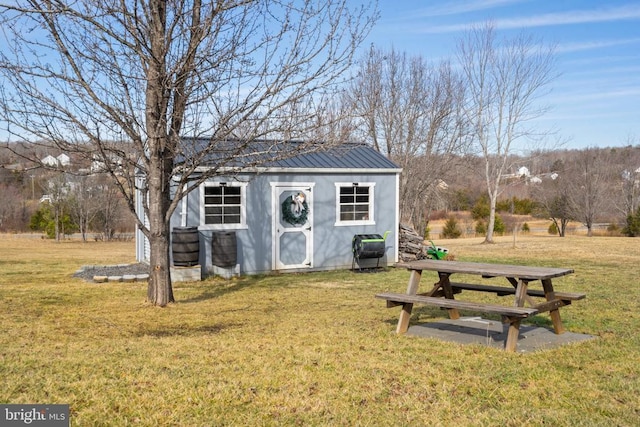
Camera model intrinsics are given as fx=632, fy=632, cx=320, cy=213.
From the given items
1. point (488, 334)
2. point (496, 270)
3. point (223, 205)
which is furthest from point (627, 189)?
point (496, 270)

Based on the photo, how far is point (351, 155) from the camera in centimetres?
1594

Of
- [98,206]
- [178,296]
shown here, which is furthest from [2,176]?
[178,296]

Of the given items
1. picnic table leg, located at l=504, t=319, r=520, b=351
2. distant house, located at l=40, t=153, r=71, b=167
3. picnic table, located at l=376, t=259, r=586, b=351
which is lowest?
picnic table leg, located at l=504, t=319, r=520, b=351

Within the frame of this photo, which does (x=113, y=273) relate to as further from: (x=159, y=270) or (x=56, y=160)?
(x=159, y=270)

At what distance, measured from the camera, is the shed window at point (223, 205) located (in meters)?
13.5

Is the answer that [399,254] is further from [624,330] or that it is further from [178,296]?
[624,330]

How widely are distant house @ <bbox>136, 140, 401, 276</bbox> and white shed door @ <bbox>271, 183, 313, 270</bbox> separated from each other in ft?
0.07

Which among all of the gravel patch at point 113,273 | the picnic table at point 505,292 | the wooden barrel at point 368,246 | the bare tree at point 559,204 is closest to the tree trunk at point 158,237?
the gravel patch at point 113,273

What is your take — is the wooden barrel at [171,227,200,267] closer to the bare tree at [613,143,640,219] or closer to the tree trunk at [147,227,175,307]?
the tree trunk at [147,227,175,307]

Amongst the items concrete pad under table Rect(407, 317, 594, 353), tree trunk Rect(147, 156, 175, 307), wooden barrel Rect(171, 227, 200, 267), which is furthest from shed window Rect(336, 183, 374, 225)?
concrete pad under table Rect(407, 317, 594, 353)

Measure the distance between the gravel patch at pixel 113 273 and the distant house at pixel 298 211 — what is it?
0.99 m

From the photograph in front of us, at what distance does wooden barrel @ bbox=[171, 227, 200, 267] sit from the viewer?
1258 cm

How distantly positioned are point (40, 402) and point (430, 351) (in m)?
3.69

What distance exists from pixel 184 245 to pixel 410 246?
21.9 feet
